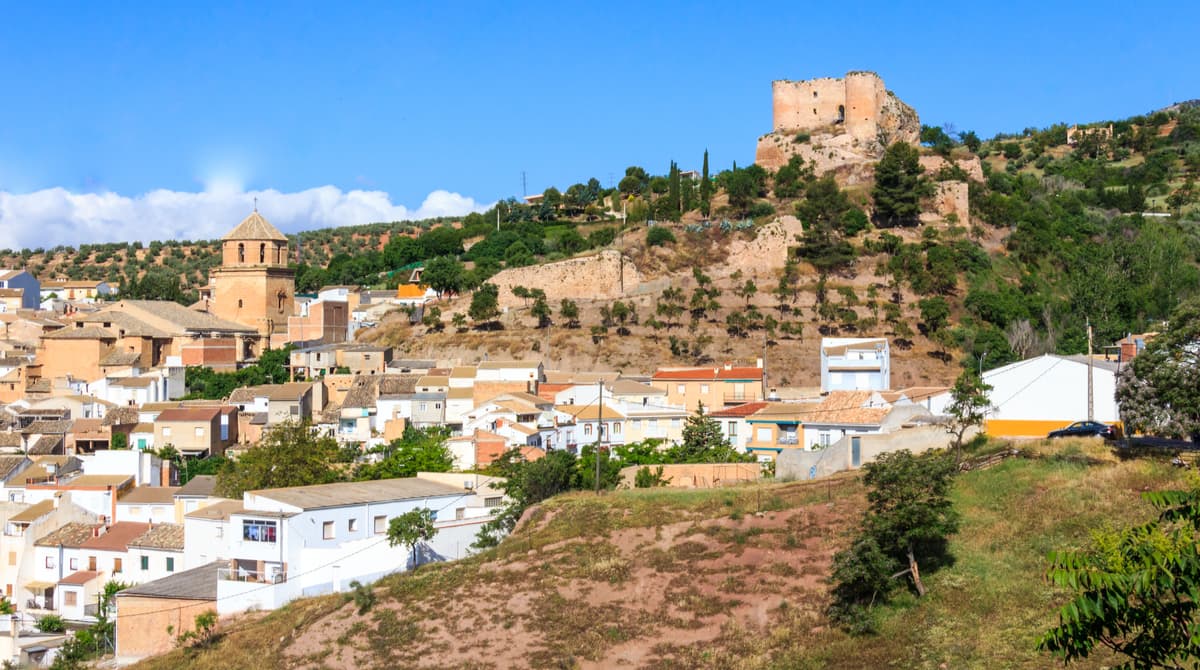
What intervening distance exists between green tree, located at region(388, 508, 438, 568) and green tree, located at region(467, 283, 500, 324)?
22640mm

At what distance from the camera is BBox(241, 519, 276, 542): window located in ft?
79.3

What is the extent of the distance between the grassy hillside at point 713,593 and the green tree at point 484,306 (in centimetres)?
2349

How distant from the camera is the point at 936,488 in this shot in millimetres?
19406

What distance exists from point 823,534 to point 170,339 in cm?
3132

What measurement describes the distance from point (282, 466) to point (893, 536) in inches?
631

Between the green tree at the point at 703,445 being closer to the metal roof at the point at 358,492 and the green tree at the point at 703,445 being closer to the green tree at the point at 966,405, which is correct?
the metal roof at the point at 358,492

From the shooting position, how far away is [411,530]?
952 inches

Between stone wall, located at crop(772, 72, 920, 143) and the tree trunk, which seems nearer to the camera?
the tree trunk

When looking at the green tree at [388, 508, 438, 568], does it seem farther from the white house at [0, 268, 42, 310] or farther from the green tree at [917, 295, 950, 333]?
the white house at [0, 268, 42, 310]

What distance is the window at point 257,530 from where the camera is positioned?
79.3 feet

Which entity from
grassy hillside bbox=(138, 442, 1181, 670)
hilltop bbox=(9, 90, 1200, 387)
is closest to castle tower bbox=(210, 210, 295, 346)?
hilltop bbox=(9, 90, 1200, 387)

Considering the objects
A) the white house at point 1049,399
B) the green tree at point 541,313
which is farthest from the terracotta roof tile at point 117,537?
the green tree at point 541,313

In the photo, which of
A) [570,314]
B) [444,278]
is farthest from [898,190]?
[444,278]

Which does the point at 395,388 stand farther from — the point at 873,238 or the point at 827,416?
the point at 873,238
